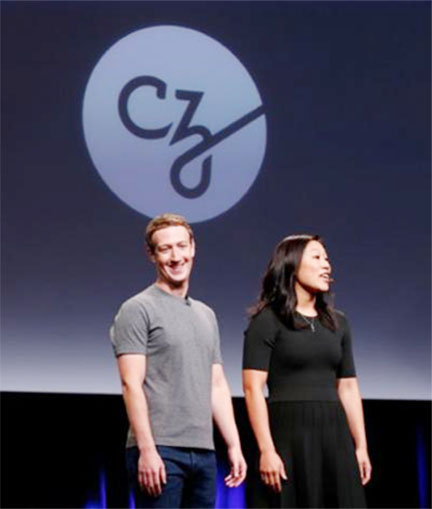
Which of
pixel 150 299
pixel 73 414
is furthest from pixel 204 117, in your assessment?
pixel 150 299

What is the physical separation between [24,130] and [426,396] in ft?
7.06

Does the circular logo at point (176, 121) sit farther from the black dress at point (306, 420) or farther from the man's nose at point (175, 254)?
the man's nose at point (175, 254)

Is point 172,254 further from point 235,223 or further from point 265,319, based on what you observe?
point 235,223

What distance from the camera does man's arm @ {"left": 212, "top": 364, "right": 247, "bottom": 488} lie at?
3.07m

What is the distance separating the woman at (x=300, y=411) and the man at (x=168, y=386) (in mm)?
296

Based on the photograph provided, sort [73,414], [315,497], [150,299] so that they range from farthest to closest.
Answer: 1. [73,414]
2. [315,497]
3. [150,299]

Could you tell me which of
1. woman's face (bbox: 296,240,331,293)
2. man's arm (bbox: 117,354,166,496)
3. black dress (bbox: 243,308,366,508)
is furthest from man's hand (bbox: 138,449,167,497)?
woman's face (bbox: 296,240,331,293)

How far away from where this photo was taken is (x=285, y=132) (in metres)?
5.18

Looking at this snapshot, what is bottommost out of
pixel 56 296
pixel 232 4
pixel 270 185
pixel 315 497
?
pixel 315 497

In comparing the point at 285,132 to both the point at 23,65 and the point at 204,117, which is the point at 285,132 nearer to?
the point at 204,117

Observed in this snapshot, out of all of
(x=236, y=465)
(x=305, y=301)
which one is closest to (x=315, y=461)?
(x=236, y=465)

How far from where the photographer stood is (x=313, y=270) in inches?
135

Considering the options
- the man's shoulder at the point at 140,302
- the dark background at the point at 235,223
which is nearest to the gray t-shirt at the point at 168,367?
the man's shoulder at the point at 140,302

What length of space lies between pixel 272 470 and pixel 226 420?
A: 0.89 feet
